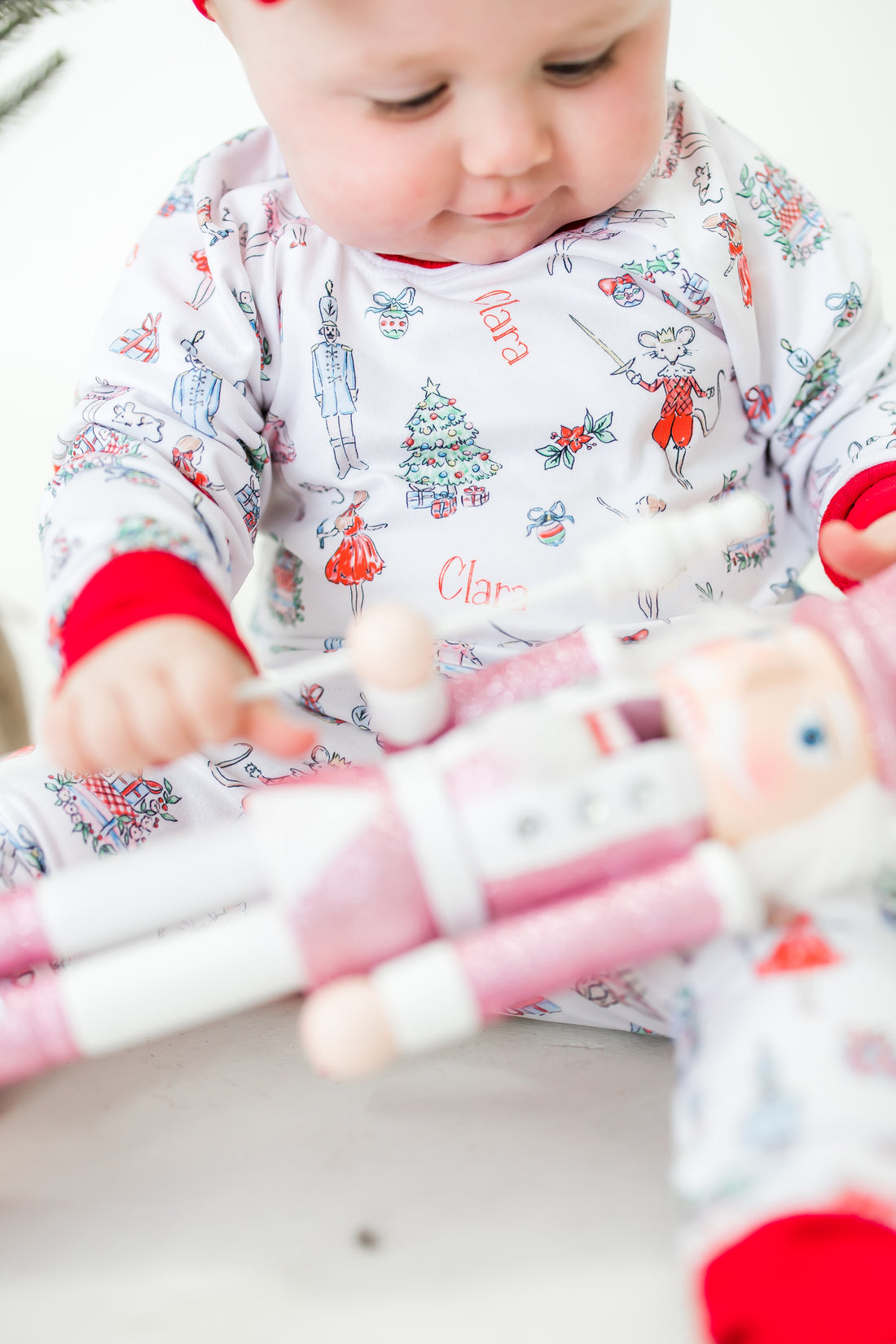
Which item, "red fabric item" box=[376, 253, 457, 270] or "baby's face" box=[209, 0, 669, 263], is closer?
"baby's face" box=[209, 0, 669, 263]

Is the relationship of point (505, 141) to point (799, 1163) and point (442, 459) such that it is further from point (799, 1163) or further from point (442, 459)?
point (799, 1163)

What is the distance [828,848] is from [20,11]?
55 cm

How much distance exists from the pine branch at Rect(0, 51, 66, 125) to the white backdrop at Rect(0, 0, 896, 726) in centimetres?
56

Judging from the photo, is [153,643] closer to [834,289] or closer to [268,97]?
[268,97]

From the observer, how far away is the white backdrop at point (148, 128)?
4.02ft

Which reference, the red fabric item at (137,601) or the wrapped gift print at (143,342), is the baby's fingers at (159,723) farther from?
the wrapped gift print at (143,342)

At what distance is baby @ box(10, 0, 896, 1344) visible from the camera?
0.55m

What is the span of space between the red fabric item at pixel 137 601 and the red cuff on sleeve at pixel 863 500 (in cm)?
34

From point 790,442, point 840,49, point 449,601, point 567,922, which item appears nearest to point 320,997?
point 567,922

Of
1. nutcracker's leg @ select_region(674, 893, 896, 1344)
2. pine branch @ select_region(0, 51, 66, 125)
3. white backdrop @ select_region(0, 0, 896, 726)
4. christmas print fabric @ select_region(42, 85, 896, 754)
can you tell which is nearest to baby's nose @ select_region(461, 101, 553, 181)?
christmas print fabric @ select_region(42, 85, 896, 754)

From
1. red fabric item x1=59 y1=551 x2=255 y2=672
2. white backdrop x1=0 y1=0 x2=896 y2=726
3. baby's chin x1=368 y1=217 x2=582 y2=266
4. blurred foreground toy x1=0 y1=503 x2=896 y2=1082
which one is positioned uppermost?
white backdrop x1=0 y1=0 x2=896 y2=726

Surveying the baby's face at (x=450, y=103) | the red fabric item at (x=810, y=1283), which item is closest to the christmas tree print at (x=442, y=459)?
the baby's face at (x=450, y=103)

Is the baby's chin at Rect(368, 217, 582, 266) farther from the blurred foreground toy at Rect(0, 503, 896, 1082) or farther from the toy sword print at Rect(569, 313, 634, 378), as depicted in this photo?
the blurred foreground toy at Rect(0, 503, 896, 1082)

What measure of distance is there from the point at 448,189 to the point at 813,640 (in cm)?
30
